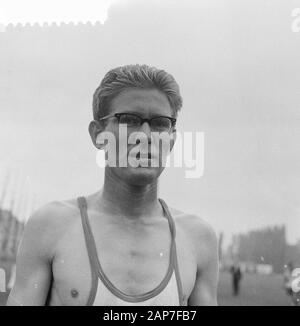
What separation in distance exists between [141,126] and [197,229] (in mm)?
490

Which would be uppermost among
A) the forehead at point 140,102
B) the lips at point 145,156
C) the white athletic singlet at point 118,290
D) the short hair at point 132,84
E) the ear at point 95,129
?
the short hair at point 132,84

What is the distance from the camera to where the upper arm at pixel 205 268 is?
170 cm

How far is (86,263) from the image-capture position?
153cm

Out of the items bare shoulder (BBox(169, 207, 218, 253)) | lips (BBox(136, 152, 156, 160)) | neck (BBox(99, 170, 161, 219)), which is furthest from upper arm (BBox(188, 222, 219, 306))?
lips (BBox(136, 152, 156, 160))

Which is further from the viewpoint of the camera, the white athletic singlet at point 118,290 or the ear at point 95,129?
the ear at point 95,129

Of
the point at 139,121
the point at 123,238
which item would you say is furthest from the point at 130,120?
the point at 123,238

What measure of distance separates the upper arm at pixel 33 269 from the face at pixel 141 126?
36 cm

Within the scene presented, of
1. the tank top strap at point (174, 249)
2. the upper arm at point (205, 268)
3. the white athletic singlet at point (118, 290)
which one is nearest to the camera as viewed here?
the white athletic singlet at point (118, 290)

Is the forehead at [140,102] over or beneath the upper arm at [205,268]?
over

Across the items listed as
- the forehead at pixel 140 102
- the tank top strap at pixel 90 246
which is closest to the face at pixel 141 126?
the forehead at pixel 140 102

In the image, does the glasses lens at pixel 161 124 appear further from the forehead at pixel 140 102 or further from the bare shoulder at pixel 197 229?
the bare shoulder at pixel 197 229

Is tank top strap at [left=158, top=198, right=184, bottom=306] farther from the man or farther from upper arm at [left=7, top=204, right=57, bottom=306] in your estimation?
upper arm at [left=7, top=204, right=57, bottom=306]
